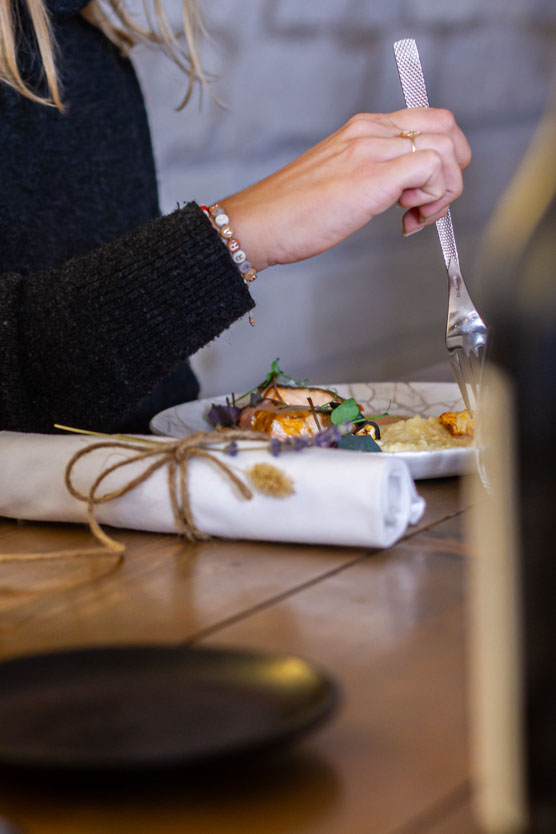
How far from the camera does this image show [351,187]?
2.72 feet

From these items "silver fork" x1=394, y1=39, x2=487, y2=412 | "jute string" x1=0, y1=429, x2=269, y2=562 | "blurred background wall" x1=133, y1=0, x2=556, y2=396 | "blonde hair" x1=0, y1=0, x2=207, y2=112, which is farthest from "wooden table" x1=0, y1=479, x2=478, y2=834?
A: "blurred background wall" x1=133, y1=0, x2=556, y2=396

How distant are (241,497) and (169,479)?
0.05 metres

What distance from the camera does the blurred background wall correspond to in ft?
5.89

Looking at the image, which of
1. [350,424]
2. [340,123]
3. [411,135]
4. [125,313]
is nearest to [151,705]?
[350,424]

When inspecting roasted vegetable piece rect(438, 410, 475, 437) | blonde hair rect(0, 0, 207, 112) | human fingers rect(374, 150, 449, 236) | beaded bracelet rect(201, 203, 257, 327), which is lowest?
roasted vegetable piece rect(438, 410, 475, 437)

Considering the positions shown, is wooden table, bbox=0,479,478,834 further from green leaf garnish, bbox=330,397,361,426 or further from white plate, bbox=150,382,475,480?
white plate, bbox=150,382,475,480

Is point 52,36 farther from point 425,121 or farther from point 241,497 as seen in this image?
point 241,497

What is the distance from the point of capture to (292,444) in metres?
0.60

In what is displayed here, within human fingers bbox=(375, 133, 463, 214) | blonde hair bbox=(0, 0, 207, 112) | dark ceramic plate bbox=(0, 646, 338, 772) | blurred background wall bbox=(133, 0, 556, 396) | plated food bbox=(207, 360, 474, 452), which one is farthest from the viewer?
blurred background wall bbox=(133, 0, 556, 396)

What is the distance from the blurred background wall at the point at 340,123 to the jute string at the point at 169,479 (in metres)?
0.91

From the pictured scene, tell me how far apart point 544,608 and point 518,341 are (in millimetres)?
63

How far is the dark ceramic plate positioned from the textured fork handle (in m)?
0.56

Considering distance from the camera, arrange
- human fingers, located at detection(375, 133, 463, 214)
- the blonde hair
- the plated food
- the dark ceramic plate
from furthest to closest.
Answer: the blonde hair, human fingers, located at detection(375, 133, 463, 214), the plated food, the dark ceramic plate

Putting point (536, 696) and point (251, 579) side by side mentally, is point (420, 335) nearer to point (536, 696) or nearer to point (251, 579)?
point (251, 579)
